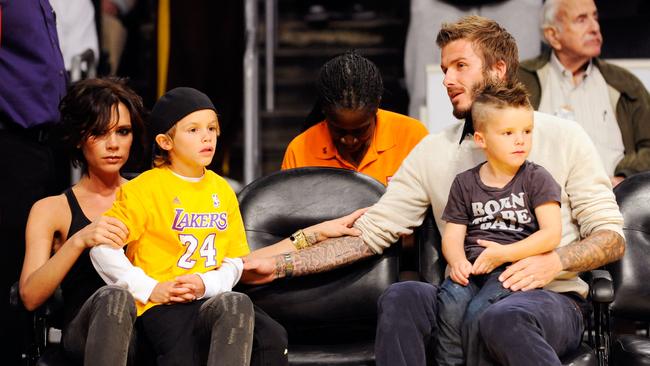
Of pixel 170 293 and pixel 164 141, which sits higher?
pixel 164 141

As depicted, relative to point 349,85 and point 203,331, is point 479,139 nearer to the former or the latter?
point 349,85

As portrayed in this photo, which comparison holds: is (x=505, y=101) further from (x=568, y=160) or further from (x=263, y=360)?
(x=263, y=360)

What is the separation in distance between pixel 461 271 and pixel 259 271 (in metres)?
0.67

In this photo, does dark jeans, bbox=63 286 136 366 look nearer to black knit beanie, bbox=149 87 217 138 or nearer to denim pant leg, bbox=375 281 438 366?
black knit beanie, bbox=149 87 217 138

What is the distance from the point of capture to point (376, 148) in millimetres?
4281

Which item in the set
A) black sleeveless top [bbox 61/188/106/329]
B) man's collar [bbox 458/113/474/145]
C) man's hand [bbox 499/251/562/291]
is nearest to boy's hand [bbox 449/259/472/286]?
man's hand [bbox 499/251/562/291]

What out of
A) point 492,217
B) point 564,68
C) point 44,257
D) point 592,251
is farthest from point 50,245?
point 564,68

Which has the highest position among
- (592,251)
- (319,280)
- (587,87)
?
(587,87)

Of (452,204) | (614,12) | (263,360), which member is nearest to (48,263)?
(263,360)

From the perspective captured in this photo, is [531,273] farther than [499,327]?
Yes

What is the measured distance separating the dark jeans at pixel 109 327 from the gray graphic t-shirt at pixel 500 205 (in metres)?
1.04

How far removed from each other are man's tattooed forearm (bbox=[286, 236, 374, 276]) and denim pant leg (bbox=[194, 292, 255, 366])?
46 centimetres

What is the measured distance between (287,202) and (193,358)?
2.60ft

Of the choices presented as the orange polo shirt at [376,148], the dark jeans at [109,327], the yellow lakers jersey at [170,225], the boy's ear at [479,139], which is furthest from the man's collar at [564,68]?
the dark jeans at [109,327]
